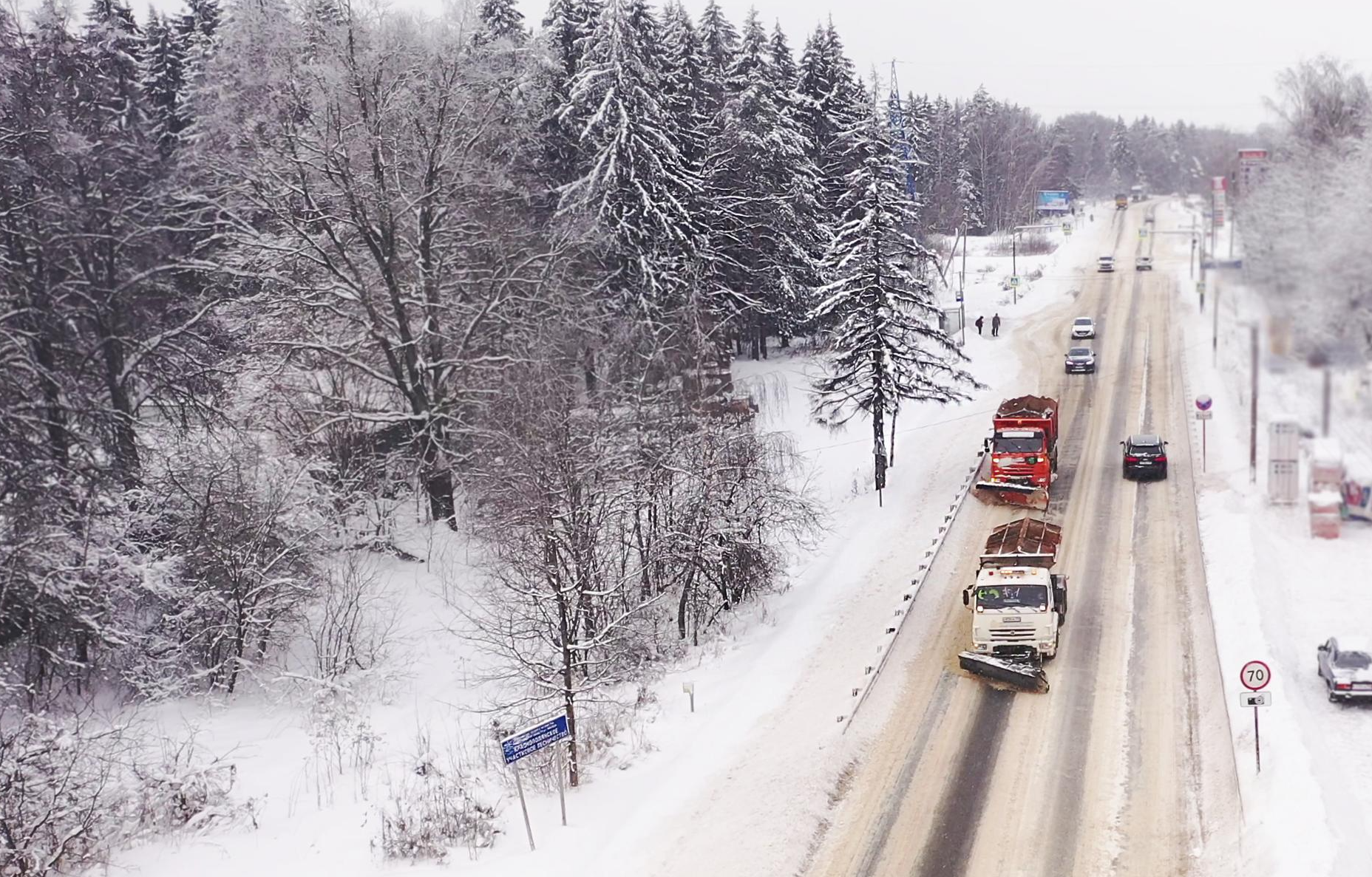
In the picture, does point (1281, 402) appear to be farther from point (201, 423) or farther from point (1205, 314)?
point (201, 423)

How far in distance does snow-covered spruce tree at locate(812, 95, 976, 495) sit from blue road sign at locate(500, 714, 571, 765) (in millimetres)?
21352

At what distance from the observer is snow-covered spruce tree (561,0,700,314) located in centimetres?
4200

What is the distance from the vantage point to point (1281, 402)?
4816 mm

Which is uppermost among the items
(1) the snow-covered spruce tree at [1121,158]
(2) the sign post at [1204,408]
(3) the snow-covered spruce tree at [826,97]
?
(3) the snow-covered spruce tree at [826,97]

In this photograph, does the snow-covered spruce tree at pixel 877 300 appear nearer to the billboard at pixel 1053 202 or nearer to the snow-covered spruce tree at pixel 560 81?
the snow-covered spruce tree at pixel 560 81

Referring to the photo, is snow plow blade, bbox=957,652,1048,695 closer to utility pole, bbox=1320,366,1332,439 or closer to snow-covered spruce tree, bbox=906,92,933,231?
utility pole, bbox=1320,366,1332,439

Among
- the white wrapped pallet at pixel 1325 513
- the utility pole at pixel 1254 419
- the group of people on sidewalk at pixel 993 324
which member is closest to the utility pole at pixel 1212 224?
the utility pole at pixel 1254 419

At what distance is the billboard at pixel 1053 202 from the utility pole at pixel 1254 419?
6407mm

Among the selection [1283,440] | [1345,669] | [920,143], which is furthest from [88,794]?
[920,143]

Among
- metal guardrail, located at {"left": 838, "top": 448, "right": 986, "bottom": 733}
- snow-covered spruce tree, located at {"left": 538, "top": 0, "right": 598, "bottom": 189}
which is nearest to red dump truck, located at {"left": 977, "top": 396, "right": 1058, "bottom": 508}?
metal guardrail, located at {"left": 838, "top": 448, "right": 986, "bottom": 733}

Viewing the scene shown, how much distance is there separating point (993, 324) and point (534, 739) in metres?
40.4

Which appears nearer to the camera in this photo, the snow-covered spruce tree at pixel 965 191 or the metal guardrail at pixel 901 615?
the metal guardrail at pixel 901 615

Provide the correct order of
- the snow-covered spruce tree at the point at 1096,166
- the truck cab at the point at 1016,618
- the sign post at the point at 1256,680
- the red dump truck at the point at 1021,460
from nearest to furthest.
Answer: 1. the snow-covered spruce tree at the point at 1096,166
2. the sign post at the point at 1256,680
3. the truck cab at the point at 1016,618
4. the red dump truck at the point at 1021,460

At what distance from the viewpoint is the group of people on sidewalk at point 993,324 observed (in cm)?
4981
